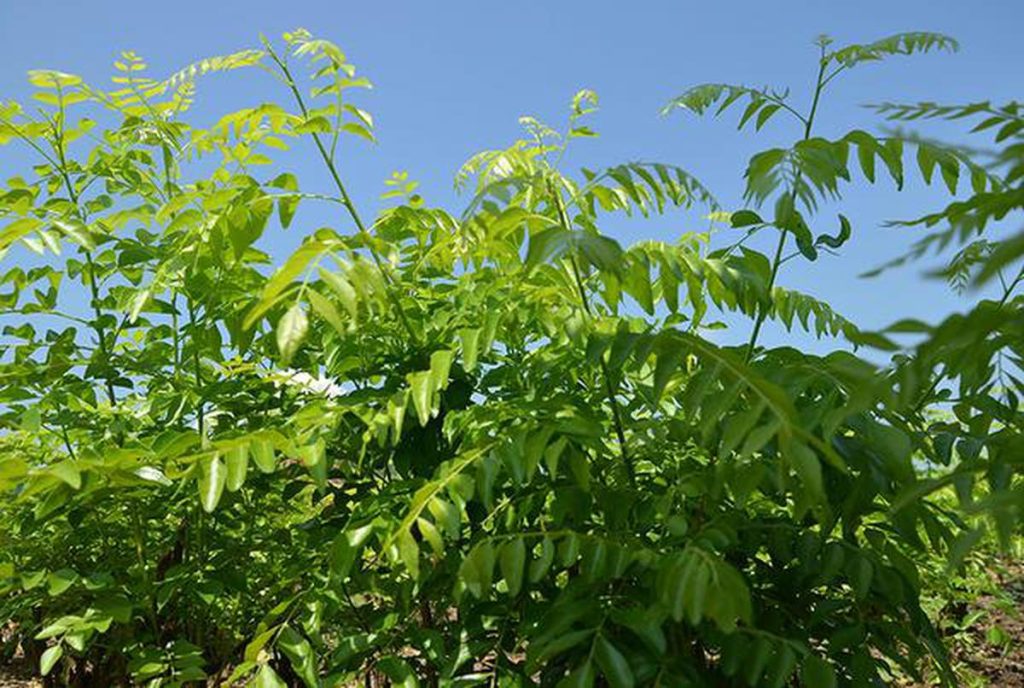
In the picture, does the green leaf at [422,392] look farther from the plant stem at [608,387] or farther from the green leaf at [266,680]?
the green leaf at [266,680]

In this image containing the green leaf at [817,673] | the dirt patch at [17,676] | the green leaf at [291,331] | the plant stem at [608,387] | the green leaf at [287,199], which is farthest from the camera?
the dirt patch at [17,676]

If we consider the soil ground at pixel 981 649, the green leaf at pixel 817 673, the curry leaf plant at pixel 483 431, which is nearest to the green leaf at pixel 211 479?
the curry leaf plant at pixel 483 431

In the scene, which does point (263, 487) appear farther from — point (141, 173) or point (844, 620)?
point (844, 620)

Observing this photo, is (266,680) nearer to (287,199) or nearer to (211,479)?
(211,479)

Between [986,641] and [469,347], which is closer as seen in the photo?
[469,347]

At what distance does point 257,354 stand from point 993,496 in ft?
5.60

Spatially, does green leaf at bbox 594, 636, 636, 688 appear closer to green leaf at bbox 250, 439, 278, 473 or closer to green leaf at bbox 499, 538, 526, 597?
green leaf at bbox 499, 538, 526, 597

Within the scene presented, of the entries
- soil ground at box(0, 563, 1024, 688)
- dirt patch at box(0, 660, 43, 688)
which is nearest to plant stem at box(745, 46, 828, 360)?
soil ground at box(0, 563, 1024, 688)

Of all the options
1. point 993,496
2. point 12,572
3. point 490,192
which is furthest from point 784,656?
point 12,572

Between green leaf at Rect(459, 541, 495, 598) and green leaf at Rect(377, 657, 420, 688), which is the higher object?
green leaf at Rect(459, 541, 495, 598)

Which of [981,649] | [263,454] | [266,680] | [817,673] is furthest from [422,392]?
[981,649]

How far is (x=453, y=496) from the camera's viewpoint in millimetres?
1508

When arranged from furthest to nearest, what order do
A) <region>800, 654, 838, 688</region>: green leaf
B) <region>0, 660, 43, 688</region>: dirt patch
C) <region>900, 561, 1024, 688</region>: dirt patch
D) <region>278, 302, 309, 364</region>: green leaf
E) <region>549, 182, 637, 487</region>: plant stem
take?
<region>0, 660, 43, 688</region>: dirt patch, <region>900, 561, 1024, 688</region>: dirt patch, <region>549, 182, 637, 487</region>: plant stem, <region>800, 654, 838, 688</region>: green leaf, <region>278, 302, 309, 364</region>: green leaf

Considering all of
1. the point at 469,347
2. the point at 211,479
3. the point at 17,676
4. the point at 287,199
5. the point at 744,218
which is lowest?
the point at 17,676
